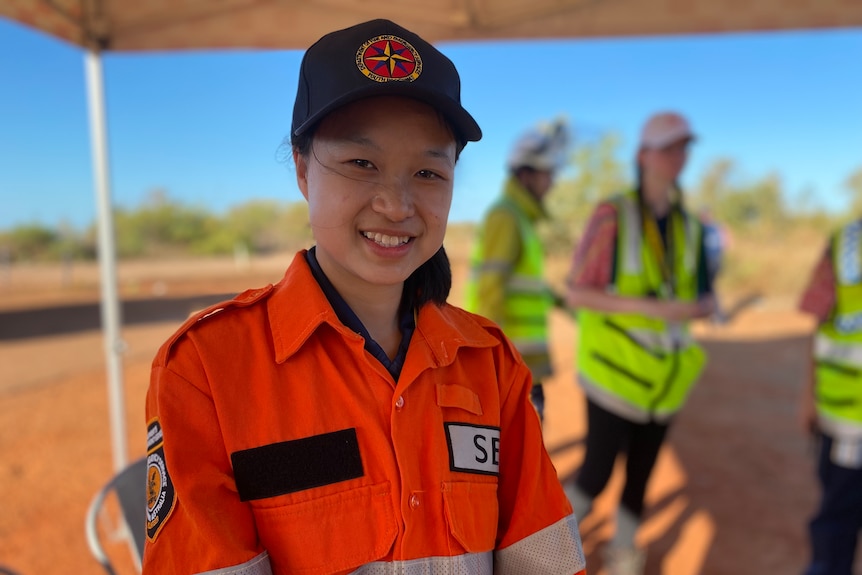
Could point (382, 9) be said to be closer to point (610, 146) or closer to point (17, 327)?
point (17, 327)

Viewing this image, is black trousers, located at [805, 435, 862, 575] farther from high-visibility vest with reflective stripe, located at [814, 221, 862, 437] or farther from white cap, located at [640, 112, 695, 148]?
white cap, located at [640, 112, 695, 148]

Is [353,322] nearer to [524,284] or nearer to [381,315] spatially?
[381,315]

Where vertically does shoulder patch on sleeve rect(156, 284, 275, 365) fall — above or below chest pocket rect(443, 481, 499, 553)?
above

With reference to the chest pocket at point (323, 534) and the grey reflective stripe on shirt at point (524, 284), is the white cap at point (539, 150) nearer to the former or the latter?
the grey reflective stripe on shirt at point (524, 284)

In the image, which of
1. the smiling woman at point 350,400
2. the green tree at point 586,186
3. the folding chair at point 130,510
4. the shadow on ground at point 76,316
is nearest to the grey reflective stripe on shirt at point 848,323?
the smiling woman at point 350,400

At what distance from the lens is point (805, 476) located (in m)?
4.43

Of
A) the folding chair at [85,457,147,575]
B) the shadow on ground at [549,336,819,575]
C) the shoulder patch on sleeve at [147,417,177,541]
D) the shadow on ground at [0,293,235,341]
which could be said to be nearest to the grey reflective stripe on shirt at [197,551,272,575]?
the shoulder patch on sleeve at [147,417,177,541]

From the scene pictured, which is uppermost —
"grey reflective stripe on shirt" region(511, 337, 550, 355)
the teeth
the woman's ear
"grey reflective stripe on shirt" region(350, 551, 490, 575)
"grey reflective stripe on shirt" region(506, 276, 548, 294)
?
the woman's ear

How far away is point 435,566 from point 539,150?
2747 millimetres

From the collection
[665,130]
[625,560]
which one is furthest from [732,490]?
[665,130]

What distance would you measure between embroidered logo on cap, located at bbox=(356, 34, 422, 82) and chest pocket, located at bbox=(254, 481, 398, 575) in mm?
737

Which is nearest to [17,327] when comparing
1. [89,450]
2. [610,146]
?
[89,450]

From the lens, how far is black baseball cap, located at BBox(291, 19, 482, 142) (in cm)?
100

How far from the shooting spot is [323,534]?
99 cm
